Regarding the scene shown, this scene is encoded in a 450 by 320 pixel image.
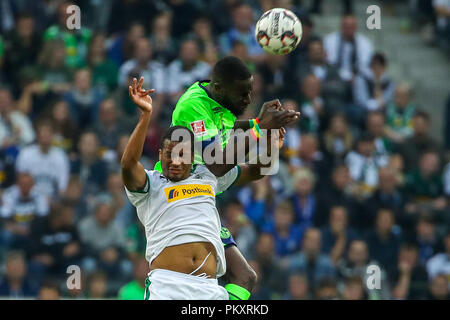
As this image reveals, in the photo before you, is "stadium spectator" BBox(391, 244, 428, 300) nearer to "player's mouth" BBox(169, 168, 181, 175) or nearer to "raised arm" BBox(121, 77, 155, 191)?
"player's mouth" BBox(169, 168, 181, 175)

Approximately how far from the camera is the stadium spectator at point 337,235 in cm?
1306

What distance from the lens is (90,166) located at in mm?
13680

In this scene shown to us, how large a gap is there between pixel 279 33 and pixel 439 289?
5.49 meters

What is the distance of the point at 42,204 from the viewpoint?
43.6 feet

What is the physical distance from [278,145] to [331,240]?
4957mm

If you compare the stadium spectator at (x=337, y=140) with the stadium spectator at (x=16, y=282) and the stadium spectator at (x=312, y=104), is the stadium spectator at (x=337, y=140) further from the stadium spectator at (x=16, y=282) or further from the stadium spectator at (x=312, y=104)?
the stadium spectator at (x=16, y=282)

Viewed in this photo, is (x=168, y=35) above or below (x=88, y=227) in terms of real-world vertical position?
above

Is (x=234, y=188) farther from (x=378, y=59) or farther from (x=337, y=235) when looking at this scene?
(x=378, y=59)

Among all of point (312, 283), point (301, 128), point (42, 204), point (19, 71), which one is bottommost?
point (312, 283)

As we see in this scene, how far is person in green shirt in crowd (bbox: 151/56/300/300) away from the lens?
8211 millimetres
